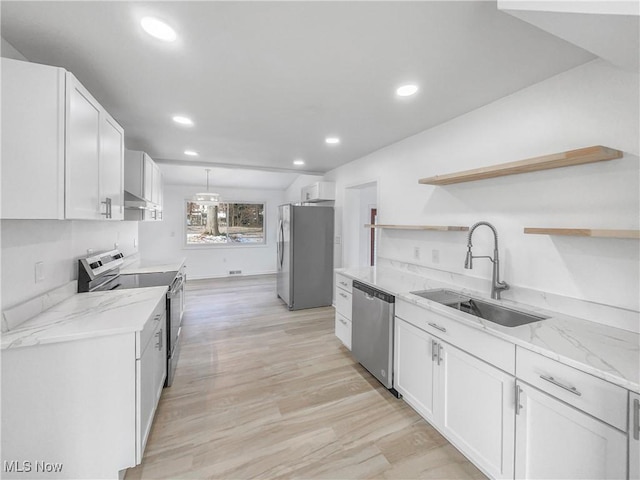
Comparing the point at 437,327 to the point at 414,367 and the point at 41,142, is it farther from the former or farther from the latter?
the point at 41,142

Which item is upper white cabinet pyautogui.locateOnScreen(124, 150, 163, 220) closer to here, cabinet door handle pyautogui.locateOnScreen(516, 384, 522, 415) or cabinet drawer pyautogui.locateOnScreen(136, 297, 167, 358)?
cabinet drawer pyautogui.locateOnScreen(136, 297, 167, 358)

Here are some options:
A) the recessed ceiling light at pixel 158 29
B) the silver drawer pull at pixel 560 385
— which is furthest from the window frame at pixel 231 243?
the silver drawer pull at pixel 560 385

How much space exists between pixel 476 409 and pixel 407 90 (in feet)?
6.98

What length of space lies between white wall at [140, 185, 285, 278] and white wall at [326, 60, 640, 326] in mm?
5300

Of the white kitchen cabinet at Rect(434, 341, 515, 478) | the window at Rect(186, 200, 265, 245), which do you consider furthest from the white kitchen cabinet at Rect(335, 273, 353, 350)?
the window at Rect(186, 200, 265, 245)

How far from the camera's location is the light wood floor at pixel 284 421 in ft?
5.21

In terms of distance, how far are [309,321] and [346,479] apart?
98.0 inches

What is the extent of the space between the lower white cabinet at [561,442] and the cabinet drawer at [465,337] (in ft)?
0.44

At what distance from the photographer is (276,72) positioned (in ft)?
5.68

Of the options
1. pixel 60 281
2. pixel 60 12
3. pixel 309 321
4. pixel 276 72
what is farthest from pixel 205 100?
pixel 309 321

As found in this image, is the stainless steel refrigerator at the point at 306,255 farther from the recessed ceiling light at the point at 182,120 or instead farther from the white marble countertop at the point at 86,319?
the white marble countertop at the point at 86,319

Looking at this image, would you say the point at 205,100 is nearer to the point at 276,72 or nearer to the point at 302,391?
the point at 276,72

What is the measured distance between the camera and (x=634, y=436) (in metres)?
0.96

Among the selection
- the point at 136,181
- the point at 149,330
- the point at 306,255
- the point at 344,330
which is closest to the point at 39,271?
the point at 149,330
